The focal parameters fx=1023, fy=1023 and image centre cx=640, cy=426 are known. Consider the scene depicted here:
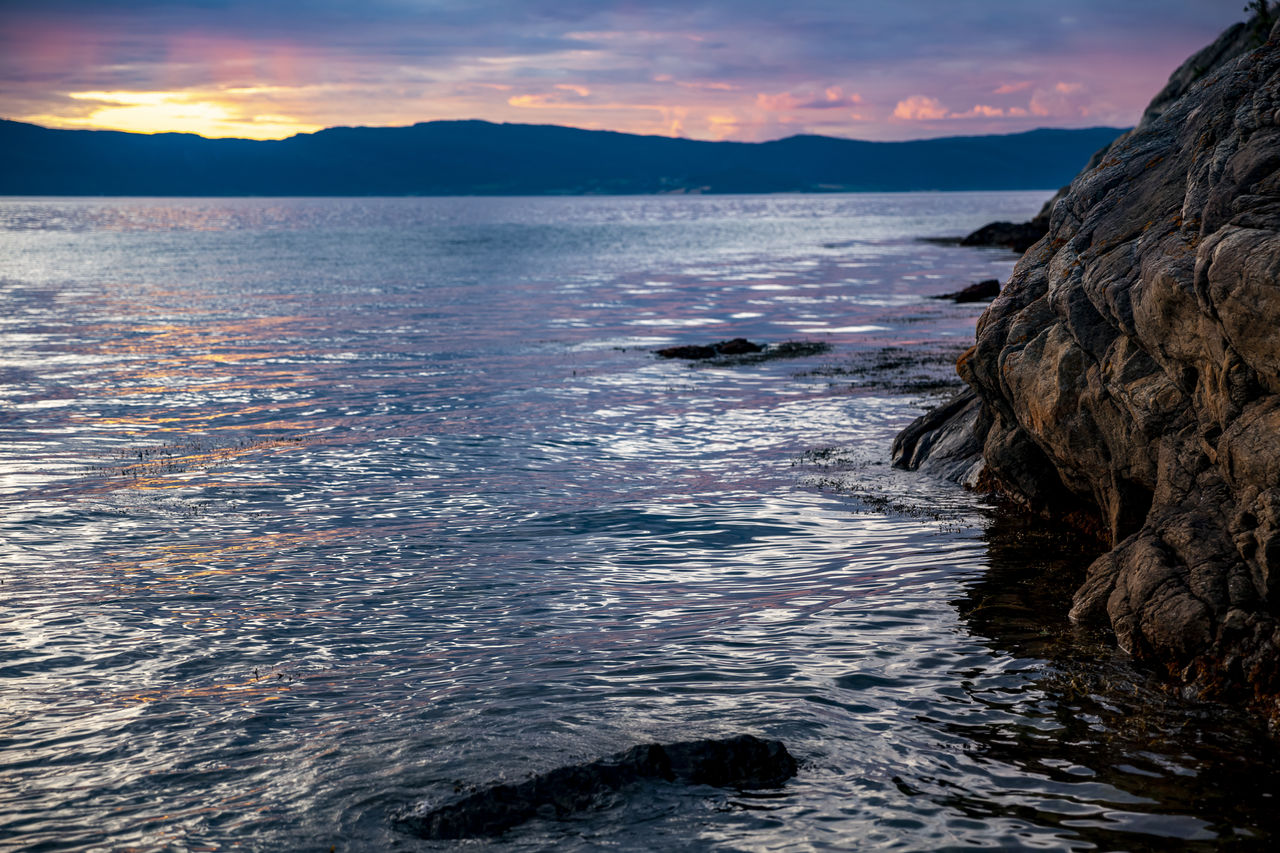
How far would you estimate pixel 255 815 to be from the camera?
845 cm

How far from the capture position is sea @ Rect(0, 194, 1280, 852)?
8.45m

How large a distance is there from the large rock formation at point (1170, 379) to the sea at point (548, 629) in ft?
2.45

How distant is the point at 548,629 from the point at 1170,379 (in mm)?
7887

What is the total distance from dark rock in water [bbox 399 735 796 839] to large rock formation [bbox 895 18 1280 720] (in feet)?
14.7

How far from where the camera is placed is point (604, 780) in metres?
8.70

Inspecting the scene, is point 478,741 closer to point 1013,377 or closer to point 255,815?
point 255,815

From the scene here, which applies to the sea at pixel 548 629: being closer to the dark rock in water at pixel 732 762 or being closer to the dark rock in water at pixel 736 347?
the dark rock in water at pixel 732 762

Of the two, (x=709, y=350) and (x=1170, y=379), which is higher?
(x=1170, y=379)

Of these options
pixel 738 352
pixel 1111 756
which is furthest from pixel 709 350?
pixel 1111 756

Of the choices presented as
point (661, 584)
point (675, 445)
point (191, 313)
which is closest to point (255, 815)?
point (661, 584)

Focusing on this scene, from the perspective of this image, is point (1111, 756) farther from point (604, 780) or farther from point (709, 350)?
point (709, 350)

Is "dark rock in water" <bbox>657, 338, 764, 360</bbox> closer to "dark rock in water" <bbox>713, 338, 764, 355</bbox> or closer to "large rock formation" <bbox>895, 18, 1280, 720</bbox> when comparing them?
"dark rock in water" <bbox>713, 338, 764, 355</bbox>

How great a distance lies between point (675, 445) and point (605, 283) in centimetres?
5143

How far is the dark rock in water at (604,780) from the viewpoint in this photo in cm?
816
